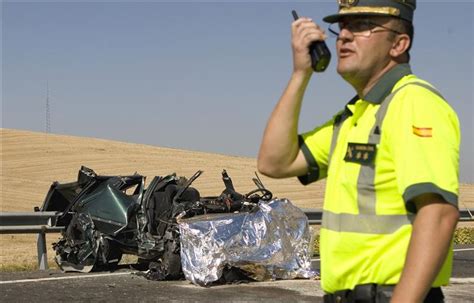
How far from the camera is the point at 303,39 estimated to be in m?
3.71

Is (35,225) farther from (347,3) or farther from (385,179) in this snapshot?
(385,179)

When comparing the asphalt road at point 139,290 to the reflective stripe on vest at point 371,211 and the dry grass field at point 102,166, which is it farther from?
the dry grass field at point 102,166

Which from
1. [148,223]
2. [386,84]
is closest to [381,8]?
[386,84]

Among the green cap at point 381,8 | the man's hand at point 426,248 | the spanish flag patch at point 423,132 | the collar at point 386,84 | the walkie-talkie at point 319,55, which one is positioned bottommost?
the man's hand at point 426,248

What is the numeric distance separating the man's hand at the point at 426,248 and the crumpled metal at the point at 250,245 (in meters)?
7.18

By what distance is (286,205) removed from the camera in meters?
11.3

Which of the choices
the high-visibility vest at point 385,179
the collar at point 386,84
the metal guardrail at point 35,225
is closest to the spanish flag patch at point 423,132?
the high-visibility vest at point 385,179

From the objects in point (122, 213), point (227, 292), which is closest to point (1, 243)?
point (122, 213)

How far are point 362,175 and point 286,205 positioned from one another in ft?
26.0

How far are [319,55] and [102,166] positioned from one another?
34509 millimetres

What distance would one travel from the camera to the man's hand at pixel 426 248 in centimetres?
311

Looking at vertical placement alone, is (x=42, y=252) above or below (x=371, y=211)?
below

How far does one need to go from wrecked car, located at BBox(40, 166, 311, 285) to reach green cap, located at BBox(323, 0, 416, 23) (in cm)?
704

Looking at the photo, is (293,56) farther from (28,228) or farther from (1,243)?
(1,243)
